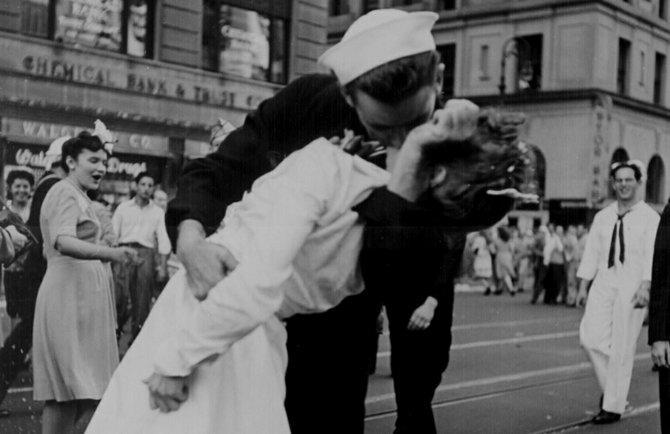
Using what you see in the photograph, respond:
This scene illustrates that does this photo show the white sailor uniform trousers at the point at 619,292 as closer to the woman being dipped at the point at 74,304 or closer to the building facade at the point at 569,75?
the building facade at the point at 569,75

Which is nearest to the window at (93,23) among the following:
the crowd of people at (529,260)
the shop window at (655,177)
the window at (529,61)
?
the crowd of people at (529,260)

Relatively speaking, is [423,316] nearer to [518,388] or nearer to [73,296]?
[73,296]

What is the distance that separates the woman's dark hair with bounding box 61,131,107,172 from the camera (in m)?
5.25

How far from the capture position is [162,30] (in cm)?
1605

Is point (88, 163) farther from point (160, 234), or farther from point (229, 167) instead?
point (160, 234)

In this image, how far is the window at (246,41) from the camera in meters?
16.1

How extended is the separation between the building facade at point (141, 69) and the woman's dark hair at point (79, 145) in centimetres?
814

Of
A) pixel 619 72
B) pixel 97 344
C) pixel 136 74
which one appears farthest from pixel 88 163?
pixel 619 72

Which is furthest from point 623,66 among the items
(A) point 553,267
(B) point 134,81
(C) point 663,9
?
(B) point 134,81

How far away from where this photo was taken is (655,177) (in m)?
30.0

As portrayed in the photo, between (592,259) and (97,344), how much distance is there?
3.80 m

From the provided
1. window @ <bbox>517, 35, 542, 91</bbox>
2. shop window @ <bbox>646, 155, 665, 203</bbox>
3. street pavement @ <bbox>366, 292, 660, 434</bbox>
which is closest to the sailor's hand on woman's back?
window @ <bbox>517, 35, 542, 91</bbox>

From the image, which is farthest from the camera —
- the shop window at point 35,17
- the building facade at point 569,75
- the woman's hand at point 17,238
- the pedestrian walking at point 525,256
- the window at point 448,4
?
the pedestrian walking at point 525,256

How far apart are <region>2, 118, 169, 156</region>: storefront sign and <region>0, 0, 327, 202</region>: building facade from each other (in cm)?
2
